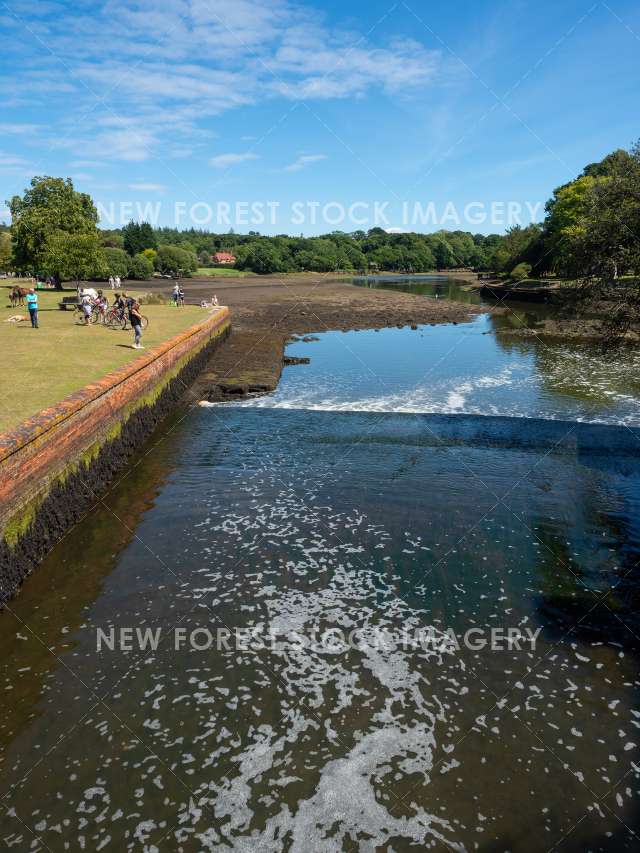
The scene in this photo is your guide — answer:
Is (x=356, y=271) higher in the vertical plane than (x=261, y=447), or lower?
higher

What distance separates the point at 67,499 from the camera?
34.5ft

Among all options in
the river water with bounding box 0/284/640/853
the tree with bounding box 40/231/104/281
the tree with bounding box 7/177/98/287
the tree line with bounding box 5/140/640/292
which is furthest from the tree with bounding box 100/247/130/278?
the river water with bounding box 0/284/640/853

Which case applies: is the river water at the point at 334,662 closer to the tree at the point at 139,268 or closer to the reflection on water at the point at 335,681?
the reflection on water at the point at 335,681

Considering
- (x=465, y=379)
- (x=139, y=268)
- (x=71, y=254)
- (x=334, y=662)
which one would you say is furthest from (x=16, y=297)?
(x=139, y=268)

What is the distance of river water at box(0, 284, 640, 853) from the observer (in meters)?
5.28

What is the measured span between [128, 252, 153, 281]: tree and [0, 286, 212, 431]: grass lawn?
63.4 m

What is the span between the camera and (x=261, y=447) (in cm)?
1527

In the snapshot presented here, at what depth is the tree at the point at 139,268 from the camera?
293 feet

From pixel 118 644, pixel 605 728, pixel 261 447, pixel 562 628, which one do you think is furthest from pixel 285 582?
pixel 261 447

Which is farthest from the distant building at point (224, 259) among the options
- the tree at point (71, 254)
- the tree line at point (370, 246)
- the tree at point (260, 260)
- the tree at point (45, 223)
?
the tree at point (71, 254)

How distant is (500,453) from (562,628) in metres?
7.59

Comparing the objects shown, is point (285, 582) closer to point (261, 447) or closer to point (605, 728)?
point (605, 728)

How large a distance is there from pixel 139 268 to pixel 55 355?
7980cm

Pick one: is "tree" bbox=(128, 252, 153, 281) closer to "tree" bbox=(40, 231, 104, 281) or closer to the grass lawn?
"tree" bbox=(40, 231, 104, 281)
